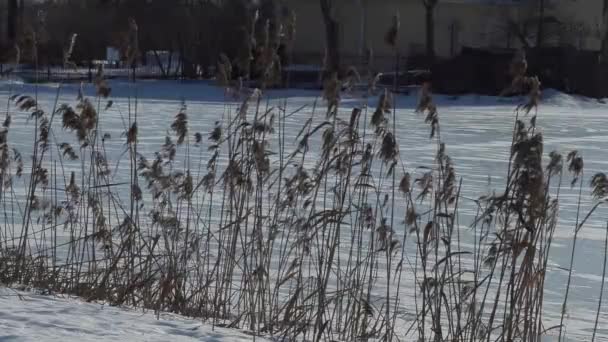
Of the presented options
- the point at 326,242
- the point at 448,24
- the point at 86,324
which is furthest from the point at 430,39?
the point at 86,324

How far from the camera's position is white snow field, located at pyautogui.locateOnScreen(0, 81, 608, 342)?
623 cm

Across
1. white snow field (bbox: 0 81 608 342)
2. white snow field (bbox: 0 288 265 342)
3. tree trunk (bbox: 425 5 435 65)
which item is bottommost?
white snow field (bbox: 0 81 608 342)

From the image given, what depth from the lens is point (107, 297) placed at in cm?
752

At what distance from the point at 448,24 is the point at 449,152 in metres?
31.6

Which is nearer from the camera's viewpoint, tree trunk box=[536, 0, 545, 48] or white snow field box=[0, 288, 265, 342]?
white snow field box=[0, 288, 265, 342]

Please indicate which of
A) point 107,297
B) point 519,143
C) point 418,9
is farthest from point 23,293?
point 418,9

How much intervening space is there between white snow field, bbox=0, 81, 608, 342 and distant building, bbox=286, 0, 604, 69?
32.2ft

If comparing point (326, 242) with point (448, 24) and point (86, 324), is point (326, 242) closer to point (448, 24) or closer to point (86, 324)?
point (86, 324)

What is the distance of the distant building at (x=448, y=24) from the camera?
50000 mm

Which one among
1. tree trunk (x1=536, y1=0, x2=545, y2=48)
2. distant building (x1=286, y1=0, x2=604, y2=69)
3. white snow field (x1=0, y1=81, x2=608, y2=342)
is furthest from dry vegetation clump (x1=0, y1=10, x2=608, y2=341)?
distant building (x1=286, y1=0, x2=604, y2=69)

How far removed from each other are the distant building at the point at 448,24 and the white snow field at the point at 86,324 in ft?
141

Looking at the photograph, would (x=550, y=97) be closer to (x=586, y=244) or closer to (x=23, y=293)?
(x=586, y=244)

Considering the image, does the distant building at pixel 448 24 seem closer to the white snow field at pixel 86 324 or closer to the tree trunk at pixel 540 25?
the tree trunk at pixel 540 25

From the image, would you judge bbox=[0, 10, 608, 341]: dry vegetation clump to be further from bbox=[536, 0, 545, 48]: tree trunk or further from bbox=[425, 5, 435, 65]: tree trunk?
bbox=[536, 0, 545, 48]: tree trunk
